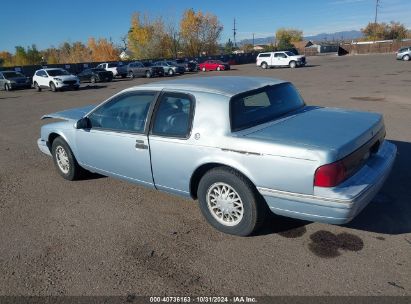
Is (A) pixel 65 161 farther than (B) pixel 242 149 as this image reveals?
Yes

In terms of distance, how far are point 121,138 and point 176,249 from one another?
5.09ft

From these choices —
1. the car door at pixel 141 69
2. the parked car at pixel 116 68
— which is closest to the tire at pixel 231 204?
the car door at pixel 141 69

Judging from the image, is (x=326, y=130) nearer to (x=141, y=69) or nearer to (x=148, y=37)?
(x=141, y=69)

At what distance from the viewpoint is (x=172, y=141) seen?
3764mm

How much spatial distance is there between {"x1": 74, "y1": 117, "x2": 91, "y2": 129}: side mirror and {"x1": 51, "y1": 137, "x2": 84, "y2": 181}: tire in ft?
2.37

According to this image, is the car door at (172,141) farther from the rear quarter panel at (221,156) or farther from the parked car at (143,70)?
the parked car at (143,70)

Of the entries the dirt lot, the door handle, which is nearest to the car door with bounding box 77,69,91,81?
the dirt lot

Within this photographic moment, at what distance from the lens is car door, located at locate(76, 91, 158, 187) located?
409cm

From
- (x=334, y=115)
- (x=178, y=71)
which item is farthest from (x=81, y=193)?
(x=178, y=71)

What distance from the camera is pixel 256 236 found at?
3.61 m

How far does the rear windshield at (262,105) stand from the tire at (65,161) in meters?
2.85

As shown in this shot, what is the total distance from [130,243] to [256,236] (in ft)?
4.33

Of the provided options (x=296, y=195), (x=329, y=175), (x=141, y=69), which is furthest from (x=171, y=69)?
(x=329, y=175)

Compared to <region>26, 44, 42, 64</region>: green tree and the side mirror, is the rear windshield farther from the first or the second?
<region>26, 44, 42, 64</region>: green tree
